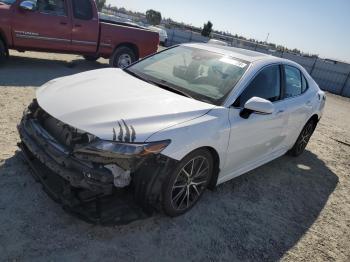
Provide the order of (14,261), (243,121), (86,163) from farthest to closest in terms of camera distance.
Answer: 1. (243,121)
2. (86,163)
3. (14,261)

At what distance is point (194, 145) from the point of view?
326 centimetres

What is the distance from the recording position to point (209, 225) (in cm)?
367

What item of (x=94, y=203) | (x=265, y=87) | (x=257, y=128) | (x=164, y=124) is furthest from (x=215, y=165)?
(x=94, y=203)

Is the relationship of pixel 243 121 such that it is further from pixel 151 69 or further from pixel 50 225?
pixel 50 225

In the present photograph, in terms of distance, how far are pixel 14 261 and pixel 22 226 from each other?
425 millimetres

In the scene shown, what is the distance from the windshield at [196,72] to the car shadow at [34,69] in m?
3.92

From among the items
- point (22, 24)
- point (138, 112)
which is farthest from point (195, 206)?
point (22, 24)

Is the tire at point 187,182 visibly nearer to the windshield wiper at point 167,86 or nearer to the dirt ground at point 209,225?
the dirt ground at point 209,225

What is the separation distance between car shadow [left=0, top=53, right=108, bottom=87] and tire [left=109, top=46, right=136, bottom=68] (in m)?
0.98

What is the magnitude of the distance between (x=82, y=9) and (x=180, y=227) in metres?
7.58

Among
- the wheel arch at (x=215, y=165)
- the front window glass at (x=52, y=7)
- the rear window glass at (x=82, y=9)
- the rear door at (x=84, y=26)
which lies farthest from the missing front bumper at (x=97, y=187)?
the rear window glass at (x=82, y=9)

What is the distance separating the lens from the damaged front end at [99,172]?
2.91 metres

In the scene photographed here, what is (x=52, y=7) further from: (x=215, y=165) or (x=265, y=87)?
(x=215, y=165)

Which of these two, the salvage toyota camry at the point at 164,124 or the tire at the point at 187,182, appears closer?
the salvage toyota camry at the point at 164,124
